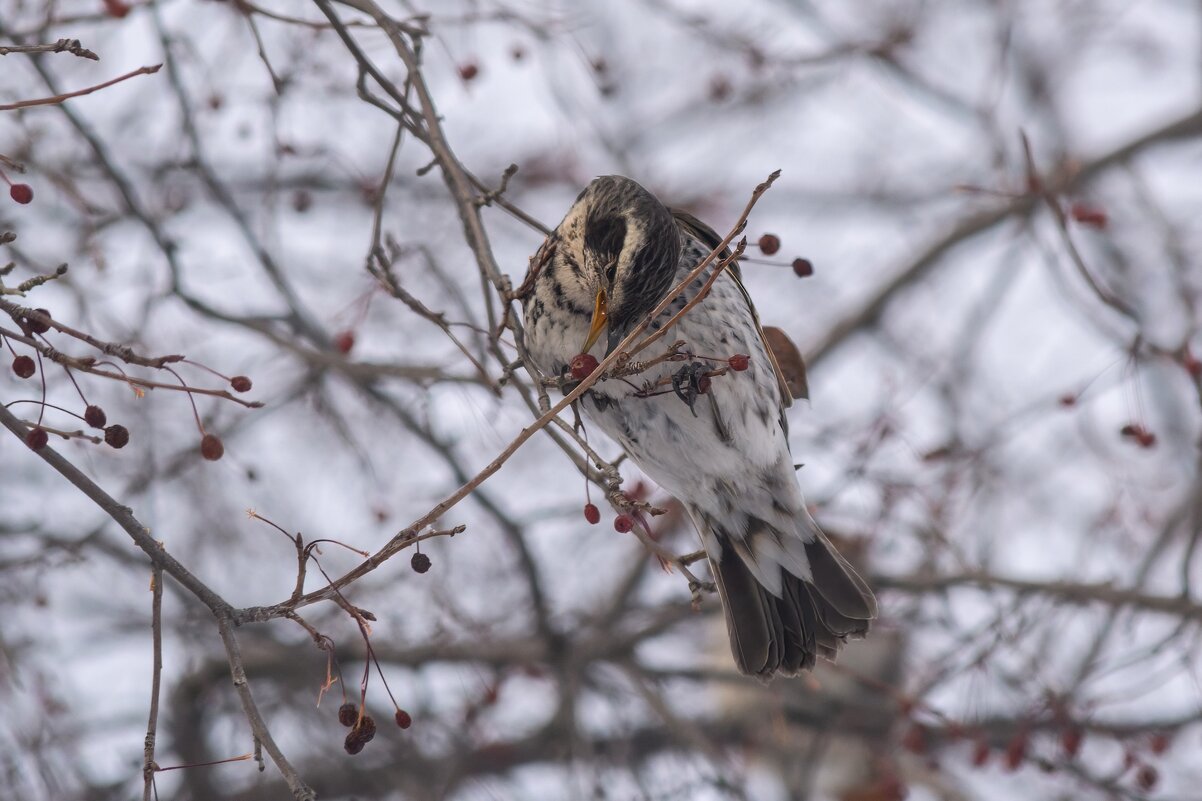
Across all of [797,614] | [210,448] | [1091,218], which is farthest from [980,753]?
[210,448]

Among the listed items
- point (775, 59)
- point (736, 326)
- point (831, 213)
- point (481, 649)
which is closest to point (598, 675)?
point (481, 649)

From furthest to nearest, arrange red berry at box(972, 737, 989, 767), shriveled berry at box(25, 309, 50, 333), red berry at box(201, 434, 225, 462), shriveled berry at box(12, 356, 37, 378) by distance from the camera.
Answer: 1. red berry at box(972, 737, 989, 767)
2. red berry at box(201, 434, 225, 462)
3. shriveled berry at box(12, 356, 37, 378)
4. shriveled berry at box(25, 309, 50, 333)

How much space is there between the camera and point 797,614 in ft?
14.3

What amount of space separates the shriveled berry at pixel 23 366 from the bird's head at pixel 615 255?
1369mm

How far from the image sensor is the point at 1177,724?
5219 mm

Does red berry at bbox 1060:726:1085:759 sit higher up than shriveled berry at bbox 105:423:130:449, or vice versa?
red berry at bbox 1060:726:1085:759

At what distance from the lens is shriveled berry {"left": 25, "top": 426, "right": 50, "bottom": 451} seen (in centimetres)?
230

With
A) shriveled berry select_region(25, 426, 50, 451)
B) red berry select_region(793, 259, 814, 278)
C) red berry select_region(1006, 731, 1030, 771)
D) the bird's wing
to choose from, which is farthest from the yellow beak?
red berry select_region(1006, 731, 1030, 771)

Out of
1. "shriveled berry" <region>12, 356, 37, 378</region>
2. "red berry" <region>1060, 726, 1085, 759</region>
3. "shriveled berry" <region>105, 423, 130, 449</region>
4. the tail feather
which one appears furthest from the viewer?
"red berry" <region>1060, 726, 1085, 759</region>

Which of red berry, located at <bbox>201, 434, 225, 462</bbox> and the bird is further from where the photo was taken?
the bird

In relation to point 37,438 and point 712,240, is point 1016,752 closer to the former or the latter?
point 712,240

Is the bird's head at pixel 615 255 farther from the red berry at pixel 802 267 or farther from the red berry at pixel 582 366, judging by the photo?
the red berry at pixel 802 267

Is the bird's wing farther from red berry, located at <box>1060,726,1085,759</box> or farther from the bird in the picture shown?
red berry, located at <box>1060,726,1085,759</box>

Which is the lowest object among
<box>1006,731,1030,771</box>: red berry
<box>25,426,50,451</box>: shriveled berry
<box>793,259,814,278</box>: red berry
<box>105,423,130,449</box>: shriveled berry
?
<box>25,426,50,451</box>: shriveled berry
